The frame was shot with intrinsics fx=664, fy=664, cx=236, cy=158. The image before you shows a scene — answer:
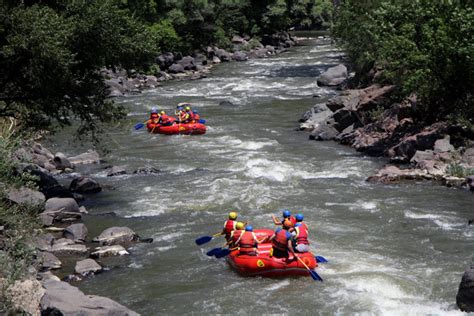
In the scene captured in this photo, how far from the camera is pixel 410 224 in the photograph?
15023mm

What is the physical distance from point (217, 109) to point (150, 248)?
56.8 feet

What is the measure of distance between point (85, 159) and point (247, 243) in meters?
10.8

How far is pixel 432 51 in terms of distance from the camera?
20.1 m

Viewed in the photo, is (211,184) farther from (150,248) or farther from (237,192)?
(150,248)

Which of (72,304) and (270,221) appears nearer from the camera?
(72,304)

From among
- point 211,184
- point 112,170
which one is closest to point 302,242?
point 211,184

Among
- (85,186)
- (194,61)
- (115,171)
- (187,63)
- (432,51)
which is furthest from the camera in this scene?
(194,61)

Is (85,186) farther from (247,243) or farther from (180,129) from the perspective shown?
(180,129)

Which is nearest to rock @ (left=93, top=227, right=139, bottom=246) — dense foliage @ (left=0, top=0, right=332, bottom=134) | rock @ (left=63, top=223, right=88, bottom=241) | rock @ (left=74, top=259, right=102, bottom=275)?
rock @ (left=63, top=223, right=88, bottom=241)

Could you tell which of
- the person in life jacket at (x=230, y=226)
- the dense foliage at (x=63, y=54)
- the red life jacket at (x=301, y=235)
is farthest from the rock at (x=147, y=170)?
the red life jacket at (x=301, y=235)

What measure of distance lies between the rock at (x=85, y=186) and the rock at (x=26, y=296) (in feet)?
28.4

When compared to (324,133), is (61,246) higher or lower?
higher

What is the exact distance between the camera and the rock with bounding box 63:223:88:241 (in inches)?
563

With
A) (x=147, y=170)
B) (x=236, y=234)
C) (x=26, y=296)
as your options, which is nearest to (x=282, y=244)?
(x=236, y=234)
